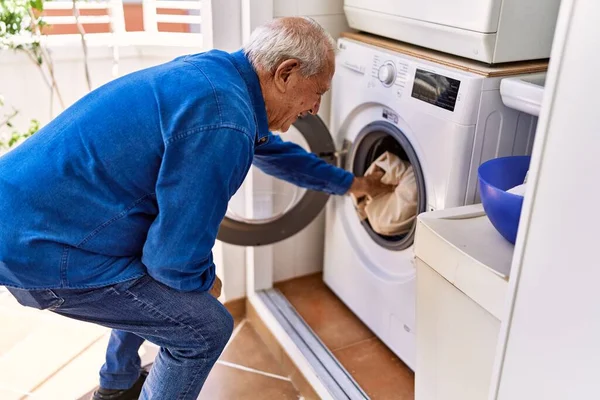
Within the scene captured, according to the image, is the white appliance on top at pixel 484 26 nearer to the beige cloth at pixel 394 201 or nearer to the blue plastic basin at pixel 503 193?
the blue plastic basin at pixel 503 193

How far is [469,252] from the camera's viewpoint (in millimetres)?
1169

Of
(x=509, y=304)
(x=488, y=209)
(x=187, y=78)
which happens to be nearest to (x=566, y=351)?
(x=509, y=304)

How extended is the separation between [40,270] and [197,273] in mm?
314

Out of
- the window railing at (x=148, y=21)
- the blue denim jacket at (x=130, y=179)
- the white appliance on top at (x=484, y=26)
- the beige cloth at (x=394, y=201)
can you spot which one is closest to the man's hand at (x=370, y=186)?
the beige cloth at (x=394, y=201)

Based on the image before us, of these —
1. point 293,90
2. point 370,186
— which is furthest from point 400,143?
point 293,90

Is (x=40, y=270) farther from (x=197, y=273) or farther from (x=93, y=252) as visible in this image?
(x=197, y=273)

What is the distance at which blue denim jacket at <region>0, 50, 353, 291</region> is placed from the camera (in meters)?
1.10

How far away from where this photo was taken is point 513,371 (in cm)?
98

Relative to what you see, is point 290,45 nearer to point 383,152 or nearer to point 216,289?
point 216,289

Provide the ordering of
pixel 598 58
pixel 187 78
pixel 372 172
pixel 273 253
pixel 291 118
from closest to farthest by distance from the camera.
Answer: pixel 598 58, pixel 187 78, pixel 291 118, pixel 372 172, pixel 273 253

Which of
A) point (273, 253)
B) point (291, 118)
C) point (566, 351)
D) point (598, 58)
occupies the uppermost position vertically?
point (598, 58)

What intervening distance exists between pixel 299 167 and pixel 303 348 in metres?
0.63

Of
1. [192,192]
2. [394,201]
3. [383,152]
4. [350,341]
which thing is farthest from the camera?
[350,341]

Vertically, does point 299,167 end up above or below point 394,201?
above
